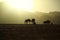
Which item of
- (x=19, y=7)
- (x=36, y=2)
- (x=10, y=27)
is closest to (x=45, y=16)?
(x=36, y=2)

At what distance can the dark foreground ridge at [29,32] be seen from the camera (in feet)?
4.37

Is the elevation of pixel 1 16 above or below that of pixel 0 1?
below

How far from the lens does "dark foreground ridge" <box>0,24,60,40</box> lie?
4.37ft

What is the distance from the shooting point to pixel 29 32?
135 cm

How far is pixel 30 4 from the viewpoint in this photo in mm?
1875

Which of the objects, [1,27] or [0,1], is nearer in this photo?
[1,27]

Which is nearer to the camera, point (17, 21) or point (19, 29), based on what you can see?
point (19, 29)

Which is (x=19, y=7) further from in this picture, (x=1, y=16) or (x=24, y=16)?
(x=1, y=16)

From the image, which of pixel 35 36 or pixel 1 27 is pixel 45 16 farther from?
pixel 1 27

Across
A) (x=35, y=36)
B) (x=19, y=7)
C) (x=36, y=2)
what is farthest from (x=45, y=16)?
(x=35, y=36)

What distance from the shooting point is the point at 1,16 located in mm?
1832

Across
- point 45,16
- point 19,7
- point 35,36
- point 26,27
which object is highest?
point 19,7

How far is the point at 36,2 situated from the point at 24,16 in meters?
0.28

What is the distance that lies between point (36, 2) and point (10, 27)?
0.71 m
